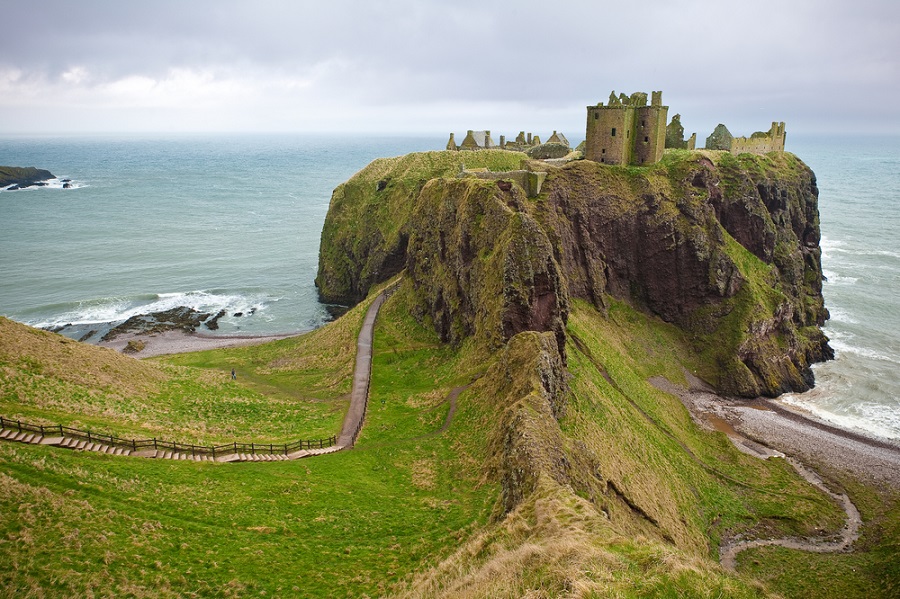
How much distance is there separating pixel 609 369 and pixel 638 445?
11.6 meters

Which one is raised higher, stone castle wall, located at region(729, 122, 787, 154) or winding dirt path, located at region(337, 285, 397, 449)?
stone castle wall, located at region(729, 122, 787, 154)

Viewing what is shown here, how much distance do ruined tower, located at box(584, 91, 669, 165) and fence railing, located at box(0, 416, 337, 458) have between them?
52106mm

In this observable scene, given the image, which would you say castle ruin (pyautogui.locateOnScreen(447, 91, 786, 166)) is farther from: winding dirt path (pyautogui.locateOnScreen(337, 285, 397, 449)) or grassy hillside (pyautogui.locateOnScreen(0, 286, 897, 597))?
grassy hillside (pyautogui.locateOnScreen(0, 286, 897, 597))

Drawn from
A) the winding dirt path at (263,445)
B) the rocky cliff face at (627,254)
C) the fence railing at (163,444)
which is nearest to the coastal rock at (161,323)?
the rocky cliff face at (627,254)

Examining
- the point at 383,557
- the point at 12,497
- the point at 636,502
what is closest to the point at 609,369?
the point at 636,502

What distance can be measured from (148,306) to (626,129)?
74187mm

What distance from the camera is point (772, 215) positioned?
8331 cm

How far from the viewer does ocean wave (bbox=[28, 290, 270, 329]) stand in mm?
85125

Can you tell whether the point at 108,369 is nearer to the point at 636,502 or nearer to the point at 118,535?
the point at 118,535

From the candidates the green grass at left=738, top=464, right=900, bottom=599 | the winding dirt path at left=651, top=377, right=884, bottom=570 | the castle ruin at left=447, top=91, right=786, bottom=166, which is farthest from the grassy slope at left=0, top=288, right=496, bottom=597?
the castle ruin at left=447, top=91, right=786, bottom=166

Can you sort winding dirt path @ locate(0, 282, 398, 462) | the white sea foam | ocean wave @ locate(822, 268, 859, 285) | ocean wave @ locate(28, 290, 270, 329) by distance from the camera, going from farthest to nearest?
1. ocean wave @ locate(822, 268, 859, 285)
2. the white sea foam
3. ocean wave @ locate(28, 290, 270, 329)
4. winding dirt path @ locate(0, 282, 398, 462)

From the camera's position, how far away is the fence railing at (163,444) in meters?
30.2

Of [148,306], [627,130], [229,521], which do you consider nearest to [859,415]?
[627,130]

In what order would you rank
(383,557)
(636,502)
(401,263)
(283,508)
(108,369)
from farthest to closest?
(401,263), (108,369), (636,502), (283,508), (383,557)
